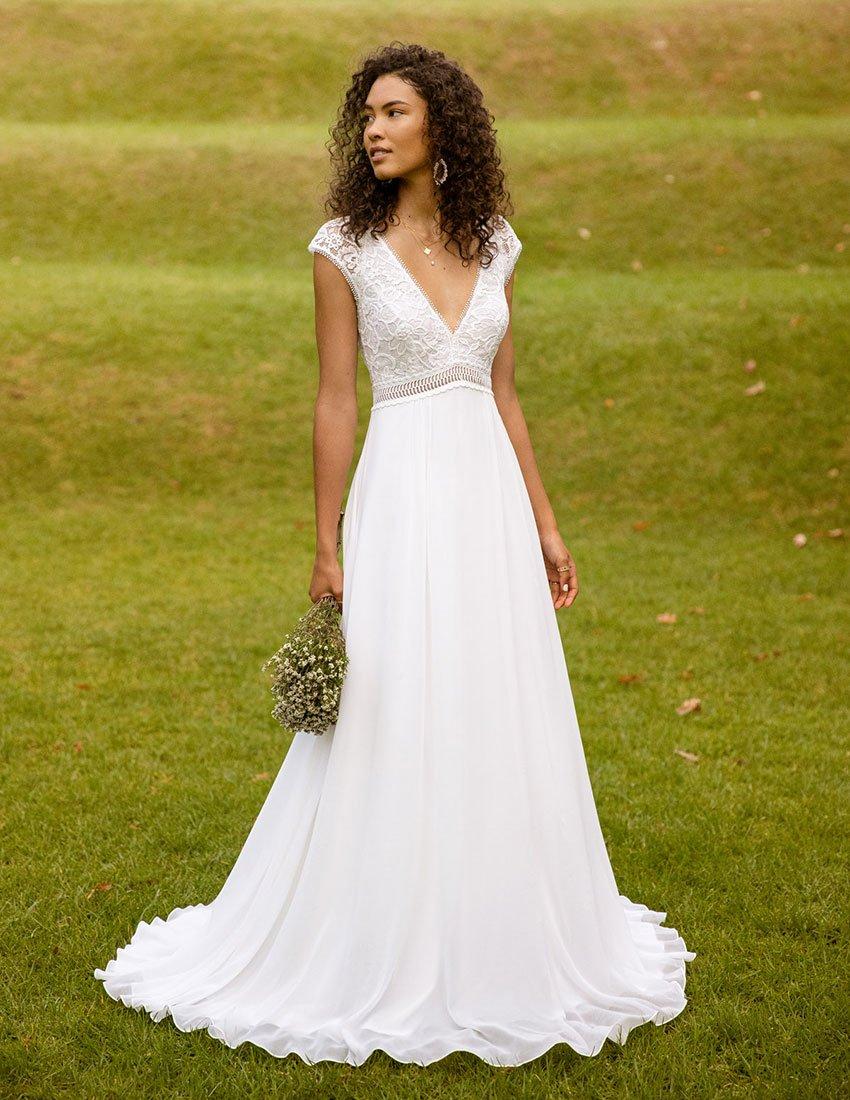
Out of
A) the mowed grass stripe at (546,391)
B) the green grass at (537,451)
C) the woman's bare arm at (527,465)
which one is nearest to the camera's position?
the woman's bare arm at (527,465)

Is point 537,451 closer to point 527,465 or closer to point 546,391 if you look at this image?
point 546,391

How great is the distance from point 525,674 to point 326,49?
18522 millimetres

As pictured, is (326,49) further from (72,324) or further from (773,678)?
(773,678)

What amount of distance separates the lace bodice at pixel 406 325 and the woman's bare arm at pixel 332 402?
0.13ft

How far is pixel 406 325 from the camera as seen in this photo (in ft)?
11.8

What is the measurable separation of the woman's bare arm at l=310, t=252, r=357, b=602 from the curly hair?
177 millimetres

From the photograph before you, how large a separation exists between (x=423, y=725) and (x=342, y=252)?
1.40 meters

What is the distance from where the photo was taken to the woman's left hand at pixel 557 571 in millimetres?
4102

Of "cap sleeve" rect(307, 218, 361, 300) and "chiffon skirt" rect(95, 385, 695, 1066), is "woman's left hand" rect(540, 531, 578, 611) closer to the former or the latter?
"chiffon skirt" rect(95, 385, 695, 1066)

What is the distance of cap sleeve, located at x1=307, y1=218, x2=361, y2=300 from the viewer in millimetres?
3607

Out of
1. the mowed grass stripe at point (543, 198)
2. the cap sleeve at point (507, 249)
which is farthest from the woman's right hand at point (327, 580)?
the mowed grass stripe at point (543, 198)

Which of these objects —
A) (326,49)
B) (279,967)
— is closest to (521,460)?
(279,967)

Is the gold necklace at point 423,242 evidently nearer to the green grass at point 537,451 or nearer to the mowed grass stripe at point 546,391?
the green grass at point 537,451

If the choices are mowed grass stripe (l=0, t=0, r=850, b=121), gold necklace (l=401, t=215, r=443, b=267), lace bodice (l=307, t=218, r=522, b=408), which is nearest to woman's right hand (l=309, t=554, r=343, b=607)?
lace bodice (l=307, t=218, r=522, b=408)
